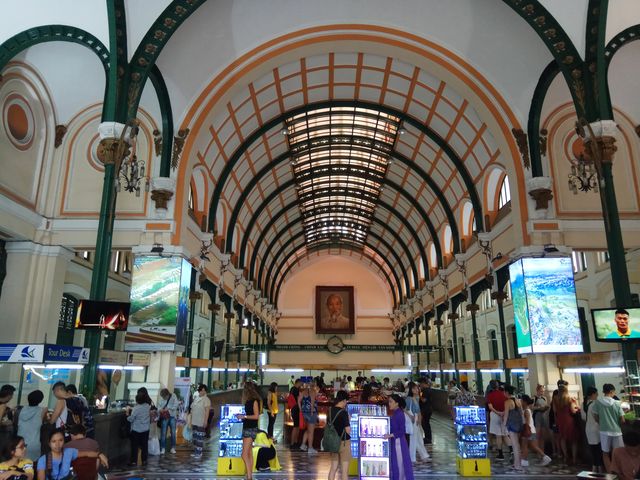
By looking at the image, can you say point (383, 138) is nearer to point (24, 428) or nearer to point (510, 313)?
point (510, 313)

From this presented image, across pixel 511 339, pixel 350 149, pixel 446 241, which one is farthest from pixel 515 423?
pixel 350 149

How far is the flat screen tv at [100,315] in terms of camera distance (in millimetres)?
8953

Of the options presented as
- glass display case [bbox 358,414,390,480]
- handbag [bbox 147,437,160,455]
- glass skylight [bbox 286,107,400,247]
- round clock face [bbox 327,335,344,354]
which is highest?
glass skylight [bbox 286,107,400,247]

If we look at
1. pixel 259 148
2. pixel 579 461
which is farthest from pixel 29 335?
pixel 579 461

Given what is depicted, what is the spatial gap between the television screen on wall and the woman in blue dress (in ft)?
23.4

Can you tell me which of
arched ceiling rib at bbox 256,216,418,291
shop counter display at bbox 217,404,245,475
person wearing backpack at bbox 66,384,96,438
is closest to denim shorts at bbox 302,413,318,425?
shop counter display at bbox 217,404,245,475

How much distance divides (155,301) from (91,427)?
226 inches

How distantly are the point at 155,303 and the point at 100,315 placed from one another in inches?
164

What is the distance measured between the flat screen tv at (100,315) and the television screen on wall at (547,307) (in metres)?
9.98

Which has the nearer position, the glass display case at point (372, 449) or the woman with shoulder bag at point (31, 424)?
the woman with shoulder bag at point (31, 424)

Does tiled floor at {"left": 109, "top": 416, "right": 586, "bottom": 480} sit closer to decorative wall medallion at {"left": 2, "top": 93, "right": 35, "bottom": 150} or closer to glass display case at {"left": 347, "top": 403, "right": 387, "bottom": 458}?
glass display case at {"left": 347, "top": 403, "right": 387, "bottom": 458}

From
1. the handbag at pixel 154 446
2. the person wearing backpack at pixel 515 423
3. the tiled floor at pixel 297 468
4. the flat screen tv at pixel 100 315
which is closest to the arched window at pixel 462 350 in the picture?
the tiled floor at pixel 297 468

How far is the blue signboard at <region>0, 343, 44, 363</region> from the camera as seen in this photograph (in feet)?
26.9

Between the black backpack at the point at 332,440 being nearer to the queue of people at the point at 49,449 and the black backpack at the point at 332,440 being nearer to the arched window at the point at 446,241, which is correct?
the queue of people at the point at 49,449
